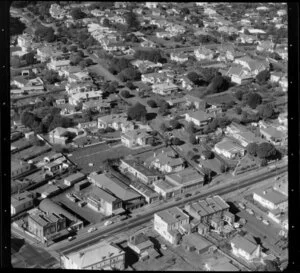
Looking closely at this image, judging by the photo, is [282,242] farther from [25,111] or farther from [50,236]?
[25,111]

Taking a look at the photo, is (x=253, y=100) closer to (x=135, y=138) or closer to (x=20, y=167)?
(x=135, y=138)

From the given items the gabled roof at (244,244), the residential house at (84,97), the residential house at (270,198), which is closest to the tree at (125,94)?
the residential house at (84,97)

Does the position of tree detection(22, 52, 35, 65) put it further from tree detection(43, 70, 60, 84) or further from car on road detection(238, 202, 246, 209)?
car on road detection(238, 202, 246, 209)

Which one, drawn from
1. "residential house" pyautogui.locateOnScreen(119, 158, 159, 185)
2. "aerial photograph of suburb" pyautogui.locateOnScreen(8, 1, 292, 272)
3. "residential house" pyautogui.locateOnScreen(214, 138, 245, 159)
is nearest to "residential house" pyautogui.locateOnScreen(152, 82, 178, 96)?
"aerial photograph of suburb" pyautogui.locateOnScreen(8, 1, 292, 272)

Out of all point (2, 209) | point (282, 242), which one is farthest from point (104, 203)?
point (2, 209)

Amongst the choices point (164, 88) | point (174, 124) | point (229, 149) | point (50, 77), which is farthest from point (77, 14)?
point (229, 149)

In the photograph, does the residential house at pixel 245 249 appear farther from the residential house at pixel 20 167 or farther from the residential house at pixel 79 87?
the residential house at pixel 79 87
